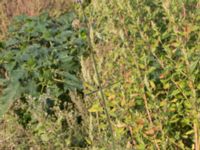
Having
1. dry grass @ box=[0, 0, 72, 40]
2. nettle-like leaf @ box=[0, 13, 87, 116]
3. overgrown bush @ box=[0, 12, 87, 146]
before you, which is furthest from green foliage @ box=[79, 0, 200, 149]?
dry grass @ box=[0, 0, 72, 40]

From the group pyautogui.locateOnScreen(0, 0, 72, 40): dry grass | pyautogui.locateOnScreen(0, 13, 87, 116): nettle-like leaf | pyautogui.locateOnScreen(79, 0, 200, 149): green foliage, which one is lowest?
pyautogui.locateOnScreen(79, 0, 200, 149): green foliage

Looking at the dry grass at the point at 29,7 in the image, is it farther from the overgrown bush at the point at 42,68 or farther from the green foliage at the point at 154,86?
the green foliage at the point at 154,86

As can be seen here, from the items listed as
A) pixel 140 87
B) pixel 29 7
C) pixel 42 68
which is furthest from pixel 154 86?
pixel 29 7

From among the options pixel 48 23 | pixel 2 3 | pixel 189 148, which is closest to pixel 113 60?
Answer: pixel 189 148

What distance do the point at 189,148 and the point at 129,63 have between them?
524 mm

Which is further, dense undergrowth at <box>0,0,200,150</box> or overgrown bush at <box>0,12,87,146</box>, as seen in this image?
overgrown bush at <box>0,12,87,146</box>

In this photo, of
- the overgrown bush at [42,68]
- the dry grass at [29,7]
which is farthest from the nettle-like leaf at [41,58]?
the dry grass at [29,7]

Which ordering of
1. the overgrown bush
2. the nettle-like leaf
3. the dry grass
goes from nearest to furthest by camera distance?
the overgrown bush
the nettle-like leaf
the dry grass

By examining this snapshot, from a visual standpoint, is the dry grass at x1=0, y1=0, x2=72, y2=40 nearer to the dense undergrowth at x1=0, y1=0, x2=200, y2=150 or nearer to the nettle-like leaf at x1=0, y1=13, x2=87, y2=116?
the nettle-like leaf at x1=0, y1=13, x2=87, y2=116

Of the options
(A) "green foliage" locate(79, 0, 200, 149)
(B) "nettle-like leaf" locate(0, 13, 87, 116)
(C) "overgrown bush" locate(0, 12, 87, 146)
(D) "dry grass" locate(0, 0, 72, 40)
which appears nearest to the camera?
(A) "green foliage" locate(79, 0, 200, 149)

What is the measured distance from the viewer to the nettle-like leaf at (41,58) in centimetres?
404

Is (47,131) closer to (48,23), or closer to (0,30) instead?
(48,23)

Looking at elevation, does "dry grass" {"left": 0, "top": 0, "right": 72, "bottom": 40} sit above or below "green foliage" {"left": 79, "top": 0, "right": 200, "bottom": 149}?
above

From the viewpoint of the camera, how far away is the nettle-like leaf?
13.3 feet
